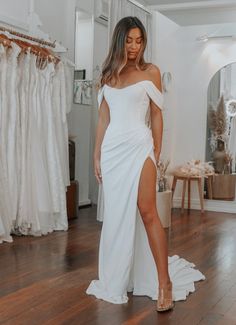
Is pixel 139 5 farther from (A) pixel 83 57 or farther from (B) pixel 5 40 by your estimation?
(B) pixel 5 40

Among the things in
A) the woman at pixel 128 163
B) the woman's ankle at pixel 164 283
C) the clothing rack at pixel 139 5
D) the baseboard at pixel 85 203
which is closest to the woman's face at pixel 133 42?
the woman at pixel 128 163

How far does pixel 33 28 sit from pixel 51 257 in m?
2.36

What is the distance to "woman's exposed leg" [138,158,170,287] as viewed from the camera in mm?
2492

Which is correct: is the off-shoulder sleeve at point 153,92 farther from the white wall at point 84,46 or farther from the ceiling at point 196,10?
the ceiling at point 196,10

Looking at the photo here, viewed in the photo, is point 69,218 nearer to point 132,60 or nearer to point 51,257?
point 51,257

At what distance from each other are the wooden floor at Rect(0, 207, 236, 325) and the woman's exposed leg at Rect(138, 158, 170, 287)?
23cm

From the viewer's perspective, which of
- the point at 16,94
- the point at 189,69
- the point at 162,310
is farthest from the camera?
the point at 189,69

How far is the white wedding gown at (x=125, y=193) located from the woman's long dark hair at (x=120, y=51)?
0.09 metres

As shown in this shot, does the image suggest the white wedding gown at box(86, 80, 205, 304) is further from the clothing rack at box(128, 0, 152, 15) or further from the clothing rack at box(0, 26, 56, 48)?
the clothing rack at box(128, 0, 152, 15)

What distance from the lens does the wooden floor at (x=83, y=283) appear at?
234 cm

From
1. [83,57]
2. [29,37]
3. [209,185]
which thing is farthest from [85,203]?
[29,37]

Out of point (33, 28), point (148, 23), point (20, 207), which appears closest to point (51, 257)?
point (20, 207)

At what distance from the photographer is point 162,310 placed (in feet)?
7.95

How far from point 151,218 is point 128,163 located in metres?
0.31
